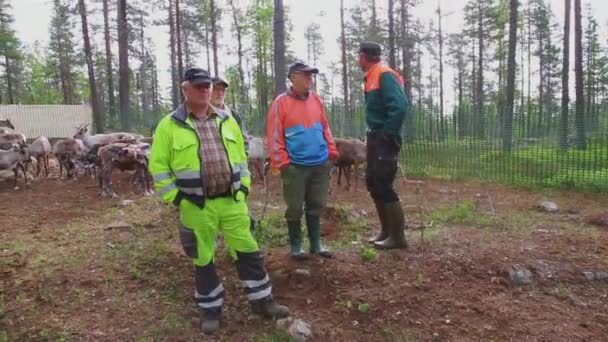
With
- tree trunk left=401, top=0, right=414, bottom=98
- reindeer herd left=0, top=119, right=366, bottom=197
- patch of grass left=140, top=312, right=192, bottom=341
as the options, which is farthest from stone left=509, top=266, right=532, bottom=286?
tree trunk left=401, top=0, right=414, bottom=98

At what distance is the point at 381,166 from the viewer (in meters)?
4.77

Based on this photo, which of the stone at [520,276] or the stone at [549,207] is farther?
the stone at [549,207]

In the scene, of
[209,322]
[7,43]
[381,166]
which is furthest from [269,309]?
[7,43]

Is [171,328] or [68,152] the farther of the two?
[68,152]

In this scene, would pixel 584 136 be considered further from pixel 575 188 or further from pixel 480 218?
pixel 480 218

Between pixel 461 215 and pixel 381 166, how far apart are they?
8.07 ft

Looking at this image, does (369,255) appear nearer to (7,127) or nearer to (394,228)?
(394,228)

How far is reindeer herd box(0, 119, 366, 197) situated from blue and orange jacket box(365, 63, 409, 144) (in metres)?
3.14

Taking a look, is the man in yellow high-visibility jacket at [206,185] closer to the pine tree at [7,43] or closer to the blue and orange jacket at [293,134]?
the blue and orange jacket at [293,134]

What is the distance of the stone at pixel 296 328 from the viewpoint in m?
3.58

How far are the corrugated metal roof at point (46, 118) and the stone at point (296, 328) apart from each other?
25124mm

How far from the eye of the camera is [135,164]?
9.16 m

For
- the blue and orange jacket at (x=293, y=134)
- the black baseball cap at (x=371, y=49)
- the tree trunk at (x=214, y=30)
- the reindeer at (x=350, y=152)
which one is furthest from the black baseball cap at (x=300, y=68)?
the tree trunk at (x=214, y=30)

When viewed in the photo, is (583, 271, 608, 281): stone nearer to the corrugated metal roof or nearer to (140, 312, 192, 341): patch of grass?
(140, 312, 192, 341): patch of grass
